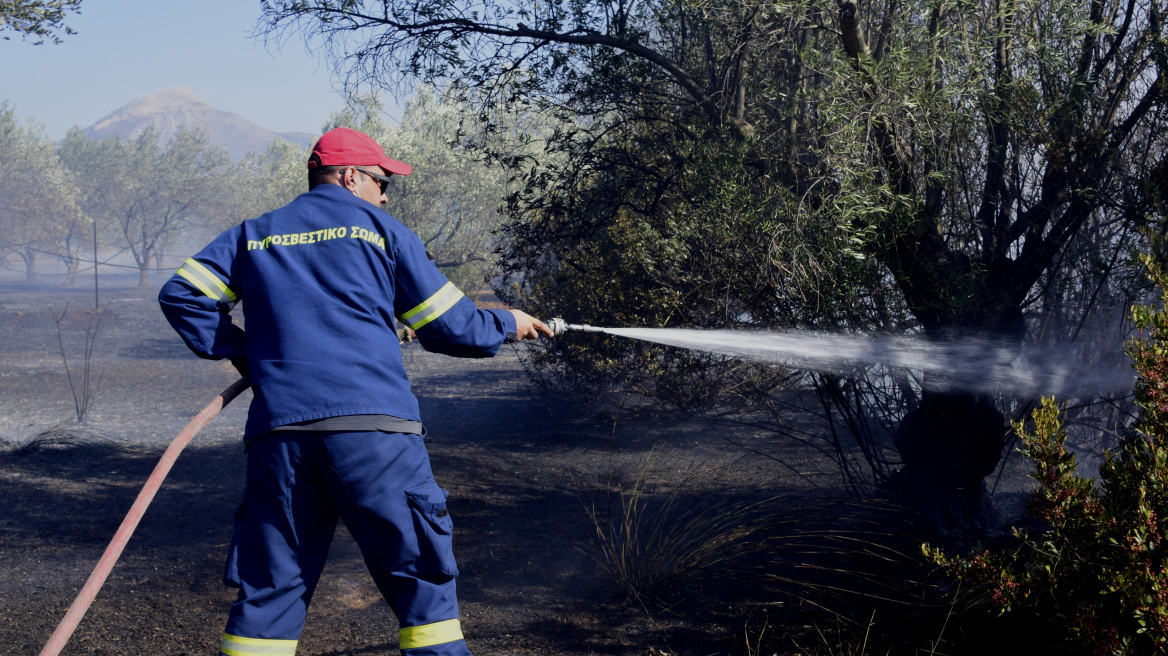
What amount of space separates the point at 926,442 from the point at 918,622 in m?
1.83

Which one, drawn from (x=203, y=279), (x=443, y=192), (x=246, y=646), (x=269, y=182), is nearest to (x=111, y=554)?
(x=246, y=646)

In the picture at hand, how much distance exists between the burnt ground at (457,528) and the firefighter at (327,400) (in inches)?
44.7

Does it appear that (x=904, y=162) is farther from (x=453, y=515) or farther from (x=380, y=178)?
(x=453, y=515)

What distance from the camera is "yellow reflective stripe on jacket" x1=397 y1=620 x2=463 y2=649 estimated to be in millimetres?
2314

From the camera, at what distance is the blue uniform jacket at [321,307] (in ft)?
7.83

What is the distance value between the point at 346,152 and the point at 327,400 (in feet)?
2.87

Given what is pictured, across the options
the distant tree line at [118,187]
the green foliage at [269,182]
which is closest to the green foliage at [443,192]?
the green foliage at [269,182]

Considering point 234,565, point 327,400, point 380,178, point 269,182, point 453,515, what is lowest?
point 453,515

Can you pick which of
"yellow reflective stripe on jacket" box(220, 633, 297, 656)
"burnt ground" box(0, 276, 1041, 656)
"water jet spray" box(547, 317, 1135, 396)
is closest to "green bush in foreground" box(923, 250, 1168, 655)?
"burnt ground" box(0, 276, 1041, 656)

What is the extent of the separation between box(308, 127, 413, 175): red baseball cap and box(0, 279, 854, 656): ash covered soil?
78.1 inches

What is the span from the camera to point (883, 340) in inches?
171

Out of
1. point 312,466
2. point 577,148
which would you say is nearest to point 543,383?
point 577,148

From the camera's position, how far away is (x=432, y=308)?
254 cm

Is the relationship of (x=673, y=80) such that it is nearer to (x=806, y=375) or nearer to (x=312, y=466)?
(x=806, y=375)
